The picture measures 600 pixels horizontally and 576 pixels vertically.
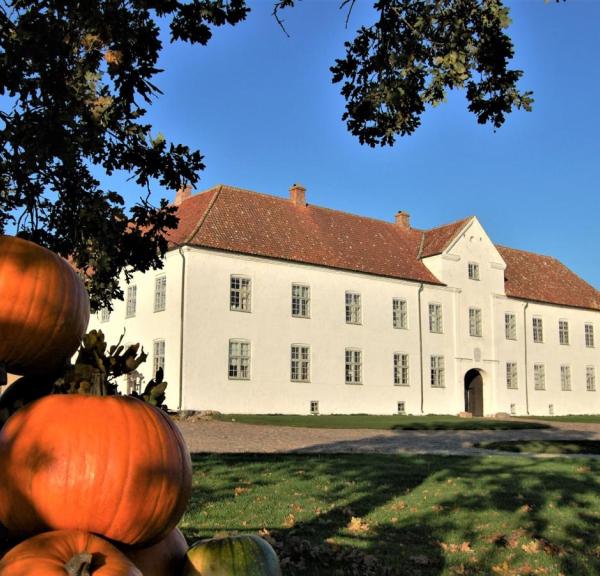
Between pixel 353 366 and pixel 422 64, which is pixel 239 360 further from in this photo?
pixel 422 64

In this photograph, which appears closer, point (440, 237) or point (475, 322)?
point (475, 322)

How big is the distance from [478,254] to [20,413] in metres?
36.5

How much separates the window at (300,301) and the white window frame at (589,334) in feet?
67.7

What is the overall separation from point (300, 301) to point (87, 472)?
92.5 ft

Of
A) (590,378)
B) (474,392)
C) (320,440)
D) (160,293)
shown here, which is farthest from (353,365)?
(590,378)

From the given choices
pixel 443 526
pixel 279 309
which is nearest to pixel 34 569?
pixel 443 526

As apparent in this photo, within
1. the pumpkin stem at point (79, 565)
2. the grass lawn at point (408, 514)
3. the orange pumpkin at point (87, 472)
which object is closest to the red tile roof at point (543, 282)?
the grass lawn at point (408, 514)

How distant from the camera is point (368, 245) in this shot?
114ft

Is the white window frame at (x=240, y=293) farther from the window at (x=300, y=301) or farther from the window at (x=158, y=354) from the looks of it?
the window at (x=158, y=354)

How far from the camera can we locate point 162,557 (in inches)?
102

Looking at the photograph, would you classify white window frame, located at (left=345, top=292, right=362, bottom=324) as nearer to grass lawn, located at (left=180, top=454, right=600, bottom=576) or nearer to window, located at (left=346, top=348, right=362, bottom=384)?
window, located at (left=346, top=348, right=362, bottom=384)

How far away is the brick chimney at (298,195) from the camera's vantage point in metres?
34.1

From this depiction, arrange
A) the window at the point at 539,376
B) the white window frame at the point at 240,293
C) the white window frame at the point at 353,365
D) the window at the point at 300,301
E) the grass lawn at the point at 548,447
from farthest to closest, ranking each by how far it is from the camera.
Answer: the window at the point at 539,376, the white window frame at the point at 353,365, the window at the point at 300,301, the white window frame at the point at 240,293, the grass lawn at the point at 548,447

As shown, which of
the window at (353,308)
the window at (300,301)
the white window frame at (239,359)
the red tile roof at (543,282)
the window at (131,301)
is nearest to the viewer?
the white window frame at (239,359)
